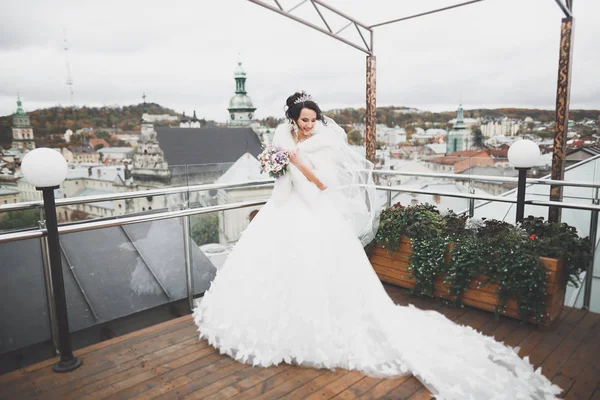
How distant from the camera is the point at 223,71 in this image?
54.1 metres

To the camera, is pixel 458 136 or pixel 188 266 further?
pixel 458 136

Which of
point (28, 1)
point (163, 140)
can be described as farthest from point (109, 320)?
point (28, 1)

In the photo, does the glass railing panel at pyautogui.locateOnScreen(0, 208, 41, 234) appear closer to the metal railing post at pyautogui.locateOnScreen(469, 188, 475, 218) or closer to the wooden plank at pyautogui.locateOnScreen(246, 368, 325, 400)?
the wooden plank at pyautogui.locateOnScreen(246, 368, 325, 400)

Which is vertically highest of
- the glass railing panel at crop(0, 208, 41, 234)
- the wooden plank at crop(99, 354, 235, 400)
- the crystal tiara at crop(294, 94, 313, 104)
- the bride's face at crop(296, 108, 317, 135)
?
the crystal tiara at crop(294, 94, 313, 104)

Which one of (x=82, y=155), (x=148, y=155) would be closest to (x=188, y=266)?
(x=148, y=155)

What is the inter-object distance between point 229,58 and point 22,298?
180 ft

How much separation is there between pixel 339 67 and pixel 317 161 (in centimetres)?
4159

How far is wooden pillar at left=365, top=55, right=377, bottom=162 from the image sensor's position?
6820 mm

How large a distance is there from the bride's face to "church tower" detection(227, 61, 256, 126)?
165 feet

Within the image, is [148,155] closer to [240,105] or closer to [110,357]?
[240,105]

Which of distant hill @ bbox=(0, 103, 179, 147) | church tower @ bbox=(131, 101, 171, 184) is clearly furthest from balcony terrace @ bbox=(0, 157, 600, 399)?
church tower @ bbox=(131, 101, 171, 184)

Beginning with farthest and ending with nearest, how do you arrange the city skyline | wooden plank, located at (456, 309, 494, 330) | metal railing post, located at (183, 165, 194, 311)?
the city skyline < metal railing post, located at (183, 165, 194, 311) < wooden plank, located at (456, 309, 494, 330)

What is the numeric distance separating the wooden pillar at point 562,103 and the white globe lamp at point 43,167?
470 cm

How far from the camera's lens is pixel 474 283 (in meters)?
2.96
